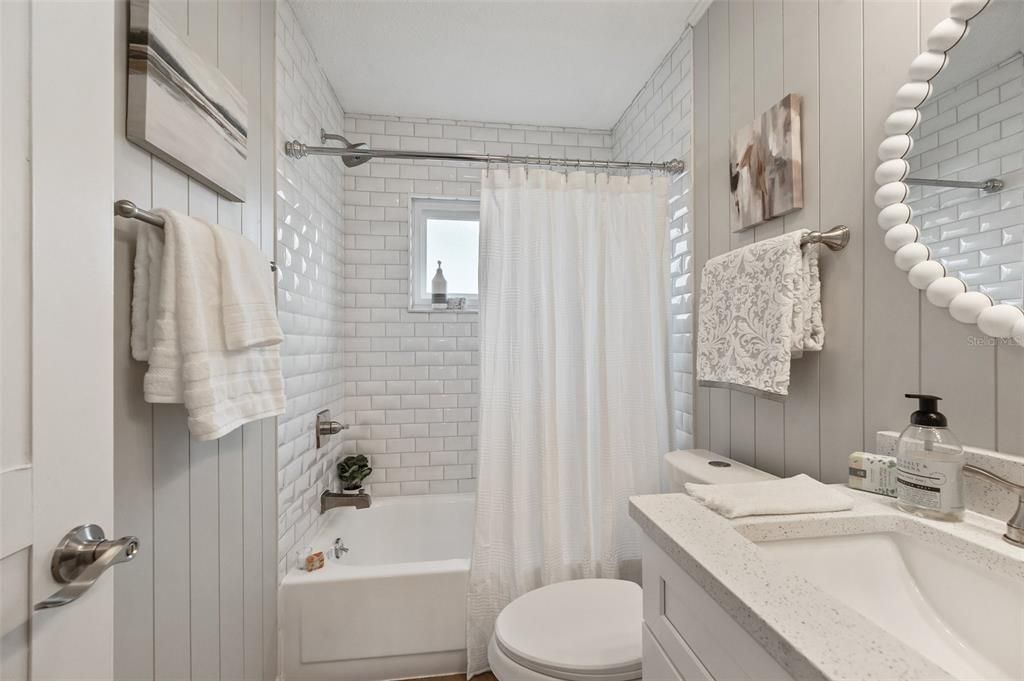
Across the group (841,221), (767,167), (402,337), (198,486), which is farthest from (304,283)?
(841,221)

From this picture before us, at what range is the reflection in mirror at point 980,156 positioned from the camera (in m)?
0.75

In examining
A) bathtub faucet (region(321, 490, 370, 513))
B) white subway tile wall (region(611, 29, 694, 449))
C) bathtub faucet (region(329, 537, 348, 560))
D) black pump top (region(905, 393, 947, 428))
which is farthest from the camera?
bathtub faucet (region(321, 490, 370, 513))

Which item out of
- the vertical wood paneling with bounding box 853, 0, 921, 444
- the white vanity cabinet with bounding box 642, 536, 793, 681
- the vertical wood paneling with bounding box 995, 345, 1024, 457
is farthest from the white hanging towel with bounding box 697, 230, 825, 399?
the white vanity cabinet with bounding box 642, 536, 793, 681

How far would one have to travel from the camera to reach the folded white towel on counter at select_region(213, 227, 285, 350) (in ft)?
3.37

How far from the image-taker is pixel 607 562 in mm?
1739

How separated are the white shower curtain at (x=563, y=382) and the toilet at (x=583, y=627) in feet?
0.68

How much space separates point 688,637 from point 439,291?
2102mm

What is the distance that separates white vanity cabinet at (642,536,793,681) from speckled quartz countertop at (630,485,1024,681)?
0.03 metres

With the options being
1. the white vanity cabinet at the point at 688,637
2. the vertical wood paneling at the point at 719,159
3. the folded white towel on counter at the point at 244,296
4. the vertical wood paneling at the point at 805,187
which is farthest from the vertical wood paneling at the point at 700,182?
the folded white towel on counter at the point at 244,296

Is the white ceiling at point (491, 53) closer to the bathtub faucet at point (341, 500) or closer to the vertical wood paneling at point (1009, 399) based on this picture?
the vertical wood paneling at point (1009, 399)

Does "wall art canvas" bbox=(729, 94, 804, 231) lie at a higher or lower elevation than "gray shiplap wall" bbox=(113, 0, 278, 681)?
higher

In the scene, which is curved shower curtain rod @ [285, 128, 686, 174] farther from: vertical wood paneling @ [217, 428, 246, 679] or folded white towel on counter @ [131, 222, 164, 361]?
vertical wood paneling @ [217, 428, 246, 679]

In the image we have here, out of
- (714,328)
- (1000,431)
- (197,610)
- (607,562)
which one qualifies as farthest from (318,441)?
(1000,431)

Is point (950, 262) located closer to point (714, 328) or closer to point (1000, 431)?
point (1000, 431)
